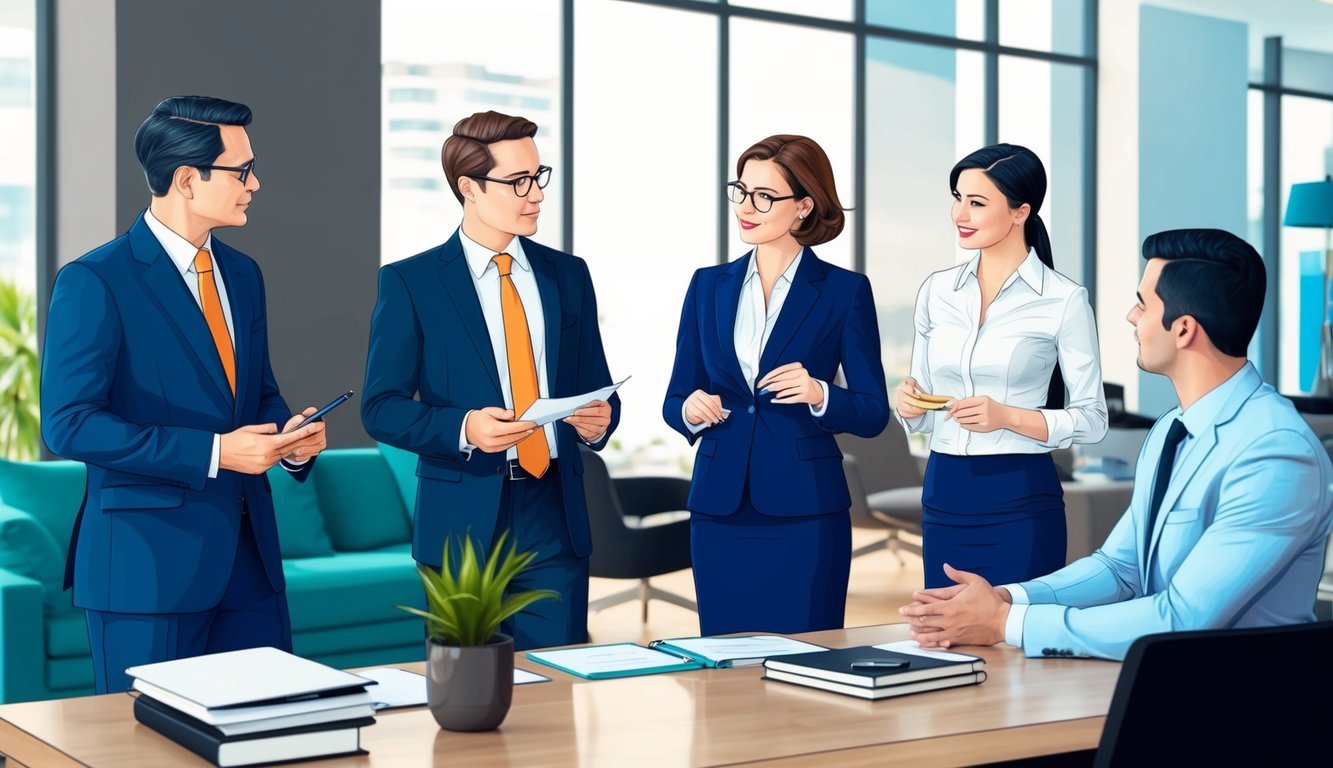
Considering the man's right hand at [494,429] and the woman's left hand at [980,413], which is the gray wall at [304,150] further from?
the woman's left hand at [980,413]

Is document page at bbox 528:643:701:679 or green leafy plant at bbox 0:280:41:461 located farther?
green leafy plant at bbox 0:280:41:461

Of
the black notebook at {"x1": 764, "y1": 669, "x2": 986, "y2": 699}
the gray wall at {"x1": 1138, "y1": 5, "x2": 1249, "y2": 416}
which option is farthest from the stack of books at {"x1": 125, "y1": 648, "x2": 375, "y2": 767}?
the gray wall at {"x1": 1138, "y1": 5, "x2": 1249, "y2": 416}

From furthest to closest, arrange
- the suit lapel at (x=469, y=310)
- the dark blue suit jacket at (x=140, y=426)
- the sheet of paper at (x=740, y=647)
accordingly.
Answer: the suit lapel at (x=469, y=310), the dark blue suit jacket at (x=140, y=426), the sheet of paper at (x=740, y=647)

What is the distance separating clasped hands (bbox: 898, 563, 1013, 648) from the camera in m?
2.39

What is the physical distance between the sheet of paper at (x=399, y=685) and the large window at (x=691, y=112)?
19.2 ft

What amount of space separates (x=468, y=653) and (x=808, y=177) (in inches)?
73.7

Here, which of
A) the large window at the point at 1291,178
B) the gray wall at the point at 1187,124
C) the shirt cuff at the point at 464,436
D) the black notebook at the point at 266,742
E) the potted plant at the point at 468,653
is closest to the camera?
the black notebook at the point at 266,742

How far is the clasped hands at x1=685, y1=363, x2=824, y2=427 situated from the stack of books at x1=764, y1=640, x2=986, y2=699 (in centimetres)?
108

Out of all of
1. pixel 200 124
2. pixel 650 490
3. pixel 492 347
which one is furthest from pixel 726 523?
pixel 650 490

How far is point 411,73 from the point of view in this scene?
7840mm

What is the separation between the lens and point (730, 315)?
3.47 meters

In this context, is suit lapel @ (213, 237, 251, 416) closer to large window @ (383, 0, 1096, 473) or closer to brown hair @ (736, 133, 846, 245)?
brown hair @ (736, 133, 846, 245)

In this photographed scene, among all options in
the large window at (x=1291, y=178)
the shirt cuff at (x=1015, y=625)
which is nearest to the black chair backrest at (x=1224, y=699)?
the shirt cuff at (x=1015, y=625)

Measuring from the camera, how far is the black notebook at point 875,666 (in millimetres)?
2111
